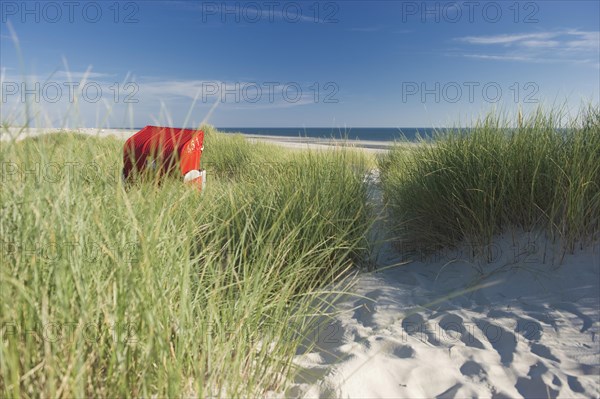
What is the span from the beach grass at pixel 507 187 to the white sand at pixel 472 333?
139 millimetres

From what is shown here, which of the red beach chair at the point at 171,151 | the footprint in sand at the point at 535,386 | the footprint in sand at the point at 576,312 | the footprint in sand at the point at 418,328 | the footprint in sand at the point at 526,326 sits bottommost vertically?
the footprint in sand at the point at 535,386

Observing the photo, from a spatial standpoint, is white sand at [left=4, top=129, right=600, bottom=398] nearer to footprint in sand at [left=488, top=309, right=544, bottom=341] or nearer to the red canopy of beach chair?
footprint in sand at [left=488, top=309, right=544, bottom=341]

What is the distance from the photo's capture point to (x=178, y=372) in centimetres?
117

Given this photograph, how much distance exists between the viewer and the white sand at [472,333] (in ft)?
5.31

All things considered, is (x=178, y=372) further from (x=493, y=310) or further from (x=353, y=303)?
(x=493, y=310)

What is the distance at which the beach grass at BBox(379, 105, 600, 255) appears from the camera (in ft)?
8.56

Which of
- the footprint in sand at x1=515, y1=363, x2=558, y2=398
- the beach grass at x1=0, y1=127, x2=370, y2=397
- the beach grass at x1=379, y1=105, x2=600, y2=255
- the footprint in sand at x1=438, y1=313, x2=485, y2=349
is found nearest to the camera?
the beach grass at x1=0, y1=127, x2=370, y2=397

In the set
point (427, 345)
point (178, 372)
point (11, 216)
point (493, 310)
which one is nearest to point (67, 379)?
point (178, 372)

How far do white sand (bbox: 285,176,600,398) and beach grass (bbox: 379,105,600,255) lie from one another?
14 cm

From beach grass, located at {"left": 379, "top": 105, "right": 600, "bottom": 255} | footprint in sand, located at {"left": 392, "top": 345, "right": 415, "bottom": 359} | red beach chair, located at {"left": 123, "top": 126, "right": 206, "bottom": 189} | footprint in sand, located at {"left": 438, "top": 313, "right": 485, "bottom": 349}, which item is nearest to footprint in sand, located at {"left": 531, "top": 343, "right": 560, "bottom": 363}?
footprint in sand, located at {"left": 438, "top": 313, "right": 485, "bottom": 349}

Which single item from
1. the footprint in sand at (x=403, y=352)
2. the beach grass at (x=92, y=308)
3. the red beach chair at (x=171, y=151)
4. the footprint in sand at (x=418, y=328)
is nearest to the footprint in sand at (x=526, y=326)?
the footprint in sand at (x=418, y=328)

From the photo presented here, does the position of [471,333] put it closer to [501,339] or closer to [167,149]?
[501,339]

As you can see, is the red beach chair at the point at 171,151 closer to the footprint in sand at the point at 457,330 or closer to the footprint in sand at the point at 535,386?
the footprint in sand at the point at 457,330

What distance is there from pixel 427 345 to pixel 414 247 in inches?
52.5
